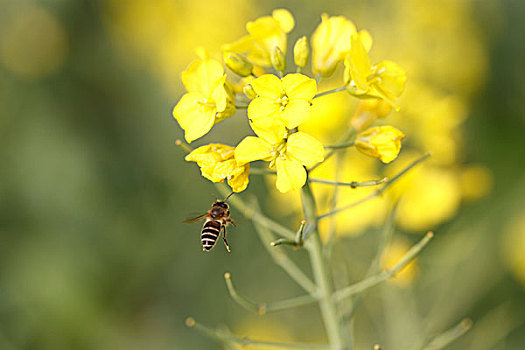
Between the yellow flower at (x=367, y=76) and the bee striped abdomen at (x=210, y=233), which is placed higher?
the yellow flower at (x=367, y=76)

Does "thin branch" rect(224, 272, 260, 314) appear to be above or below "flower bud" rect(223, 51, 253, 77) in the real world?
below

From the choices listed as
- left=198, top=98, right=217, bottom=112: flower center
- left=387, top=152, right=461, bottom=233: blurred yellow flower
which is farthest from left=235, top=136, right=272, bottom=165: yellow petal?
left=387, top=152, right=461, bottom=233: blurred yellow flower

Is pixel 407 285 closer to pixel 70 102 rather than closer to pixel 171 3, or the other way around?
pixel 70 102

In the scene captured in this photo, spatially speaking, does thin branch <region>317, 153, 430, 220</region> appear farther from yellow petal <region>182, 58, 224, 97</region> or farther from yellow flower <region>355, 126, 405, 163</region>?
yellow petal <region>182, 58, 224, 97</region>

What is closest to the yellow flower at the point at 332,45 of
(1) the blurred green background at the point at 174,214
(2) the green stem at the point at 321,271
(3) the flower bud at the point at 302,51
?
(3) the flower bud at the point at 302,51

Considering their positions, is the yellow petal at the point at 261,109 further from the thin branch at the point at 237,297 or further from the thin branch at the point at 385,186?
the thin branch at the point at 237,297

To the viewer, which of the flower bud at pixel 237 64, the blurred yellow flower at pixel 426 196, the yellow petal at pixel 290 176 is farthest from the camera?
the blurred yellow flower at pixel 426 196

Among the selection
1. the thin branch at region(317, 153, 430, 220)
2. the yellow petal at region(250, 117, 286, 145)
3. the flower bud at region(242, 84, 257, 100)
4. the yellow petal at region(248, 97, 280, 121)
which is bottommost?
the thin branch at region(317, 153, 430, 220)

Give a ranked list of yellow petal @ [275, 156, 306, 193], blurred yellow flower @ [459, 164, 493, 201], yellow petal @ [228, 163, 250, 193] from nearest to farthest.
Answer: yellow petal @ [275, 156, 306, 193]
yellow petal @ [228, 163, 250, 193]
blurred yellow flower @ [459, 164, 493, 201]
